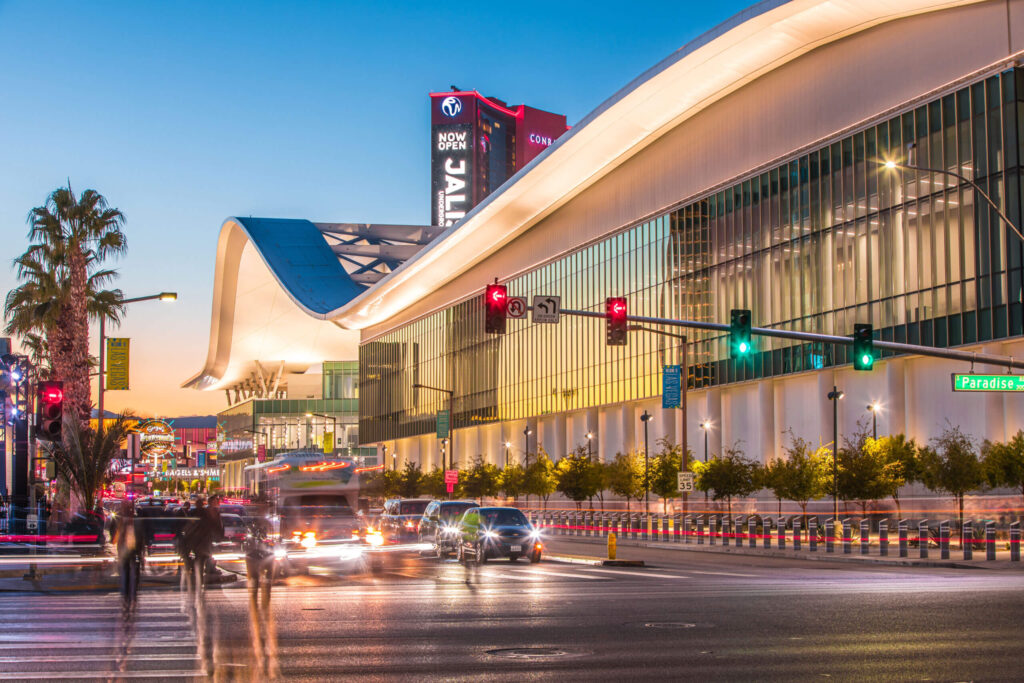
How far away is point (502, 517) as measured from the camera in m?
34.7

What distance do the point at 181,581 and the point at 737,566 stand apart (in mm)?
15448

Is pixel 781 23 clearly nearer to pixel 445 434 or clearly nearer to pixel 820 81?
pixel 820 81

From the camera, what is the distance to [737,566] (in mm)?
34062

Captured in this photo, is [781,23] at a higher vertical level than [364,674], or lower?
higher

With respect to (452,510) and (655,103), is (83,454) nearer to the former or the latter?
(452,510)

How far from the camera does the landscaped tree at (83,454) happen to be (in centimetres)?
4159

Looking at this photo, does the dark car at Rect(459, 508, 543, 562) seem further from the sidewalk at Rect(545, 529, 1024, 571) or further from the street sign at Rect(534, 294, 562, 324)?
the street sign at Rect(534, 294, 562, 324)

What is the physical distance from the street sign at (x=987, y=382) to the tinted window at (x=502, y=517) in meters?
12.5

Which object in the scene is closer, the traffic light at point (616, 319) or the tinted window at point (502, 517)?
the traffic light at point (616, 319)

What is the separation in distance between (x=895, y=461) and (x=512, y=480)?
37.1m

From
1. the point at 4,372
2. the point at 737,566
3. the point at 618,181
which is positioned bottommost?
the point at 737,566

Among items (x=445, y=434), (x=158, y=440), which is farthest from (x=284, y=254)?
(x=158, y=440)

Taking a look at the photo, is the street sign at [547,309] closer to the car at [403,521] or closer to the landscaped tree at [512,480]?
the car at [403,521]

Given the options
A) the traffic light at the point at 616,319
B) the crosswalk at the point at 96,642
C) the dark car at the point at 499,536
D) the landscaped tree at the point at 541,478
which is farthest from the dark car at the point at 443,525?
the landscaped tree at the point at 541,478
